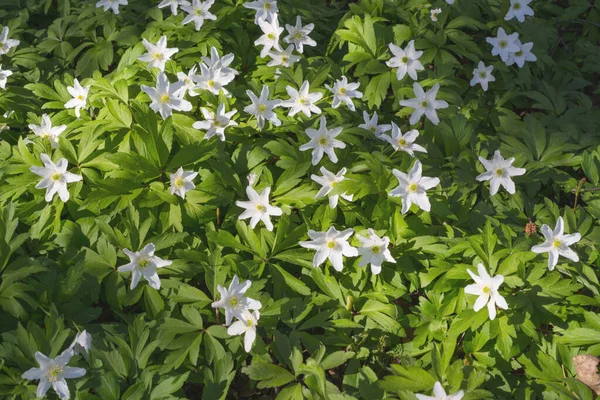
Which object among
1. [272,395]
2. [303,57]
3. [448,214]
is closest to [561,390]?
[448,214]

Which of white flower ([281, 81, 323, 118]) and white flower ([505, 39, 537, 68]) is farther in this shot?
white flower ([505, 39, 537, 68])

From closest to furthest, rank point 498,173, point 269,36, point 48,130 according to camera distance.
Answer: point 498,173, point 48,130, point 269,36

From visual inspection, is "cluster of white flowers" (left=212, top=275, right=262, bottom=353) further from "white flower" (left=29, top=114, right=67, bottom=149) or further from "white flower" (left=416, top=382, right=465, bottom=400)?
"white flower" (left=29, top=114, right=67, bottom=149)

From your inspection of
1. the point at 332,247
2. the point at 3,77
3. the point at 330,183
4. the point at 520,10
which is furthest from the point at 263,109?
the point at 520,10

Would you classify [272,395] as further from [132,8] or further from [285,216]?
[132,8]

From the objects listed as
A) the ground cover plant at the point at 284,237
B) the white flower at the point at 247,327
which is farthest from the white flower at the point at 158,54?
the white flower at the point at 247,327

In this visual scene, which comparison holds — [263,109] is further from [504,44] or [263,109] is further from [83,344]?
→ [504,44]

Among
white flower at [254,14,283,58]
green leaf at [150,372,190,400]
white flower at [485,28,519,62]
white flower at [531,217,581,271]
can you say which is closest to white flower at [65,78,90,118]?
white flower at [254,14,283,58]
